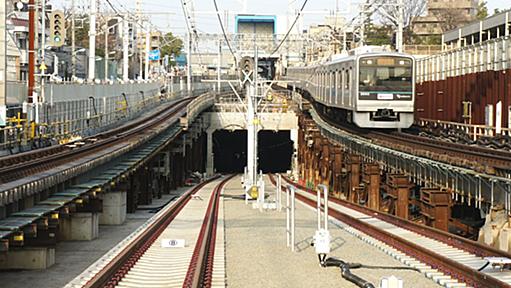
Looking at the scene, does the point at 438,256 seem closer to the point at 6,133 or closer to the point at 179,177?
the point at 6,133

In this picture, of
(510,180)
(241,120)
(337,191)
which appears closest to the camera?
(510,180)

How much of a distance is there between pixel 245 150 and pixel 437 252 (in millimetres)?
60524

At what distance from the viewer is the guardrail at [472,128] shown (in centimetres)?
3089

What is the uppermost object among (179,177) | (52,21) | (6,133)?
(52,21)

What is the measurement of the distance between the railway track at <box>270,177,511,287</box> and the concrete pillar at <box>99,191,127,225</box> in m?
8.54

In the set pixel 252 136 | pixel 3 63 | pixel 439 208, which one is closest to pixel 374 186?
pixel 252 136

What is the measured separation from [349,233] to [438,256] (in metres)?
5.57

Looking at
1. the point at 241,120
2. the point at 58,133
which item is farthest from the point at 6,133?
the point at 241,120

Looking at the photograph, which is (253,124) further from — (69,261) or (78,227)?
(69,261)

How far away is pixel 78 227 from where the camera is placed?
911 inches

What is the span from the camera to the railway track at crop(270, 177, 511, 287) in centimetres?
1227

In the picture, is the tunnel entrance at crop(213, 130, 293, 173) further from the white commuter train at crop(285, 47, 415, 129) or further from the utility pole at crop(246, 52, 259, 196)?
the utility pole at crop(246, 52, 259, 196)

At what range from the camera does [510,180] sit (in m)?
15.7

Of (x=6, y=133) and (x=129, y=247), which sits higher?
(x=6, y=133)
